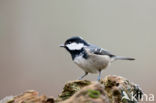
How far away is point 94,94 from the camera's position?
116cm

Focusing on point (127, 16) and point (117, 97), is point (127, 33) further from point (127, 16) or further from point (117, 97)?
point (117, 97)

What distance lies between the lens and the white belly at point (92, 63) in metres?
2.05

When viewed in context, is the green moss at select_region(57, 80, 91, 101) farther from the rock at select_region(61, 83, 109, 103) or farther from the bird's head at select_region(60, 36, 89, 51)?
the bird's head at select_region(60, 36, 89, 51)

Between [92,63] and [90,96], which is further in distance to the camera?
[92,63]

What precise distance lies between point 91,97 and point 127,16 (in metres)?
4.16

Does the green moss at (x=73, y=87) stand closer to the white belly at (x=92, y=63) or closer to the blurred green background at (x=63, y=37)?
the white belly at (x=92, y=63)

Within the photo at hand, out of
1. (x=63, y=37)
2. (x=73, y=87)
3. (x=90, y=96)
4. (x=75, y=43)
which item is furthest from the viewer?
(x=63, y=37)

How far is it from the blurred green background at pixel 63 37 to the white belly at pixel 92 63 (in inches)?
65.9

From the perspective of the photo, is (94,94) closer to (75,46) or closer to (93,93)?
(93,93)

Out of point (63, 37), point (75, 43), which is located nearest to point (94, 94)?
point (75, 43)

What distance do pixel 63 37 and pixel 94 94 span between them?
3.78 metres

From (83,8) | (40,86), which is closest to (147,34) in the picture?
(83,8)

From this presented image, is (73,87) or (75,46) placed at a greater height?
(75,46)

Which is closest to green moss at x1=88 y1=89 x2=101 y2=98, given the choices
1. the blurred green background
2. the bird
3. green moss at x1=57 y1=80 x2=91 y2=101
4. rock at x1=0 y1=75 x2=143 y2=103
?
rock at x1=0 y1=75 x2=143 y2=103
